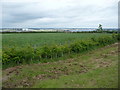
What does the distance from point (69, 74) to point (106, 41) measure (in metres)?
9.52

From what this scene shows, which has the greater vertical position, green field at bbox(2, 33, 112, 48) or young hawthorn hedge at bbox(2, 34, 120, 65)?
green field at bbox(2, 33, 112, 48)

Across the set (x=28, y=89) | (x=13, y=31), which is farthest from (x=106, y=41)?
(x=13, y=31)

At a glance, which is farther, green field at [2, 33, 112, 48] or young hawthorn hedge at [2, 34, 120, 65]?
green field at [2, 33, 112, 48]

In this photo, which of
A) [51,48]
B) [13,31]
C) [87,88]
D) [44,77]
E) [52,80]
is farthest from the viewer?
[13,31]

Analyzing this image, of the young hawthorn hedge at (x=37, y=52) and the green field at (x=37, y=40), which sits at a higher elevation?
the green field at (x=37, y=40)

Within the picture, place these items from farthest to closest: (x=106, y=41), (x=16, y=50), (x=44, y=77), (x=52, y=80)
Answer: (x=106, y=41), (x=16, y=50), (x=44, y=77), (x=52, y=80)

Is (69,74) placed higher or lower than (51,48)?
lower

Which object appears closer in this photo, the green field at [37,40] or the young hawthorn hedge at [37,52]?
the young hawthorn hedge at [37,52]

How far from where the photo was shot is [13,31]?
1726 inches

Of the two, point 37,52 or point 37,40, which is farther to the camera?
point 37,40

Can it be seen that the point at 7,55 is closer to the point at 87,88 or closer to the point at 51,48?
the point at 51,48

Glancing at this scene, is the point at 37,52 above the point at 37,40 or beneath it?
beneath

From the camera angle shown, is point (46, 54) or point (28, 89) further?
point (46, 54)

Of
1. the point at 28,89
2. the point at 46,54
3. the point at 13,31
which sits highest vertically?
the point at 13,31
